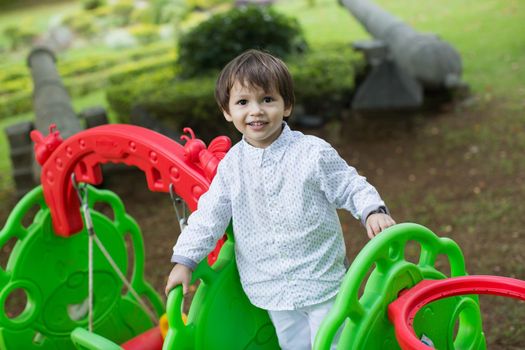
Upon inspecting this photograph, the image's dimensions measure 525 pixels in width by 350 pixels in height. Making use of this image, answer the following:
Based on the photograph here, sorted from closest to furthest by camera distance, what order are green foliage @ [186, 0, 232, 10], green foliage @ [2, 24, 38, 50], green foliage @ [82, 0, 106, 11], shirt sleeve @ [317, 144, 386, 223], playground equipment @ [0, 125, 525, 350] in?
playground equipment @ [0, 125, 525, 350]
shirt sleeve @ [317, 144, 386, 223]
green foliage @ [2, 24, 38, 50]
green foliage @ [186, 0, 232, 10]
green foliage @ [82, 0, 106, 11]

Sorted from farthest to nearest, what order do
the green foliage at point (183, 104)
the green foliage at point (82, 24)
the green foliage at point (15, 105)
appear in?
the green foliage at point (82, 24), the green foliage at point (15, 105), the green foliage at point (183, 104)

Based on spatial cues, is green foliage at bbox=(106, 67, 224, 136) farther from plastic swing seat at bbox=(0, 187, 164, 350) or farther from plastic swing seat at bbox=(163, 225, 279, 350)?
plastic swing seat at bbox=(163, 225, 279, 350)

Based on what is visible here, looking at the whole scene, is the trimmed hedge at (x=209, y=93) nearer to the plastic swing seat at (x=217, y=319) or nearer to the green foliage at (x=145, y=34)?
the plastic swing seat at (x=217, y=319)

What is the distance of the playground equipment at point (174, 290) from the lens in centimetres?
194

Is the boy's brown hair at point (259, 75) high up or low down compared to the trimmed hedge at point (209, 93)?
up

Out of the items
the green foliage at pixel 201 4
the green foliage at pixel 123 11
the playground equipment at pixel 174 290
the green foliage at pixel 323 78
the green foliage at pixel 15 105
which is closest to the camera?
the playground equipment at pixel 174 290

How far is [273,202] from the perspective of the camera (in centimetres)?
215

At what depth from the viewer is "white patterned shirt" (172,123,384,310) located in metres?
2.12

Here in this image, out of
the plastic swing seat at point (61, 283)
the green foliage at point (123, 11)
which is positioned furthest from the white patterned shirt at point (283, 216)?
the green foliage at point (123, 11)

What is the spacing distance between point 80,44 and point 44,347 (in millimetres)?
14527

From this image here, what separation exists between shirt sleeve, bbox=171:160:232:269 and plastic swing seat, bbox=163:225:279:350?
0.20 feet

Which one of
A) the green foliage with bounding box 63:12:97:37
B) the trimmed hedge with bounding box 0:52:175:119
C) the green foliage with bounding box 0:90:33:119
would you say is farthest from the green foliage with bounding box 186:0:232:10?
the green foliage with bounding box 0:90:33:119

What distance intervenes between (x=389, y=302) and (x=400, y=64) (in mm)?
5364

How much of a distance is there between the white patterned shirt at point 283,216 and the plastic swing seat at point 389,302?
0.19 m
